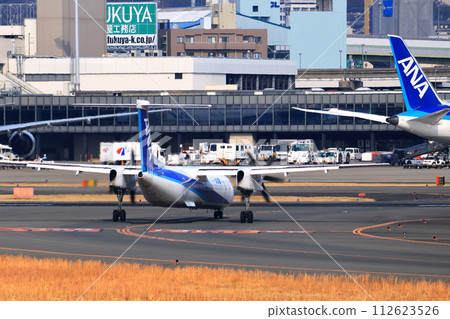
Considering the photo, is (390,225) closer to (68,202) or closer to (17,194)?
(68,202)

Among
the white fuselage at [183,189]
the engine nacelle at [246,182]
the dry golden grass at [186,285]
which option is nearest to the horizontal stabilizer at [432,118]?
the white fuselage at [183,189]

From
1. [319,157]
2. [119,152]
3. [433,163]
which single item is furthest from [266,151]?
[433,163]

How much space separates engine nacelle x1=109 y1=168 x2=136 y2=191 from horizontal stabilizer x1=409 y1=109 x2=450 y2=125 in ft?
78.5

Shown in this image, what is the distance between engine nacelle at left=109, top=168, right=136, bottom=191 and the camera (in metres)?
61.4

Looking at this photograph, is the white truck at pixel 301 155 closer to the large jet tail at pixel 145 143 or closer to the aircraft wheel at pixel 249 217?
the aircraft wheel at pixel 249 217

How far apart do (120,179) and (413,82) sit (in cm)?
2631

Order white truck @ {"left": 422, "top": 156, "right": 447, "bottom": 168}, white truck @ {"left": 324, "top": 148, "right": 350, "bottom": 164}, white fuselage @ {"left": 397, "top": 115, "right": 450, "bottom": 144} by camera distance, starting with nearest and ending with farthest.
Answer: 1. white fuselage @ {"left": 397, "top": 115, "right": 450, "bottom": 144}
2. white truck @ {"left": 422, "top": 156, "right": 447, "bottom": 168}
3. white truck @ {"left": 324, "top": 148, "right": 350, "bottom": 164}

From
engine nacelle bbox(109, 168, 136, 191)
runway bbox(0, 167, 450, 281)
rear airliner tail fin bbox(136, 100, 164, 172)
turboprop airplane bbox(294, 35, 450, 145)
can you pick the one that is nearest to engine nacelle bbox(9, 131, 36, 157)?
runway bbox(0, 167, 450, 281)

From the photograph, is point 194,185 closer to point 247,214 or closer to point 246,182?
point 246,182

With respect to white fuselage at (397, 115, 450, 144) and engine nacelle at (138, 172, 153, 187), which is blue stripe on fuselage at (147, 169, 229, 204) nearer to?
engine nacelle at (138, 172, 153, 187)

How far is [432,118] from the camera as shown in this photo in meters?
73.4

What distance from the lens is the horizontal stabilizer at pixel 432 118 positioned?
72175 millimetres

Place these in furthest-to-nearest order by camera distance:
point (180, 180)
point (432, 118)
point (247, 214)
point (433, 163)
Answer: point (433, 163)
point (432, 118)
point (247, 214)
point (180, 180)

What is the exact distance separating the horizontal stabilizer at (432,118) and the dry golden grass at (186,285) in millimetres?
36915
